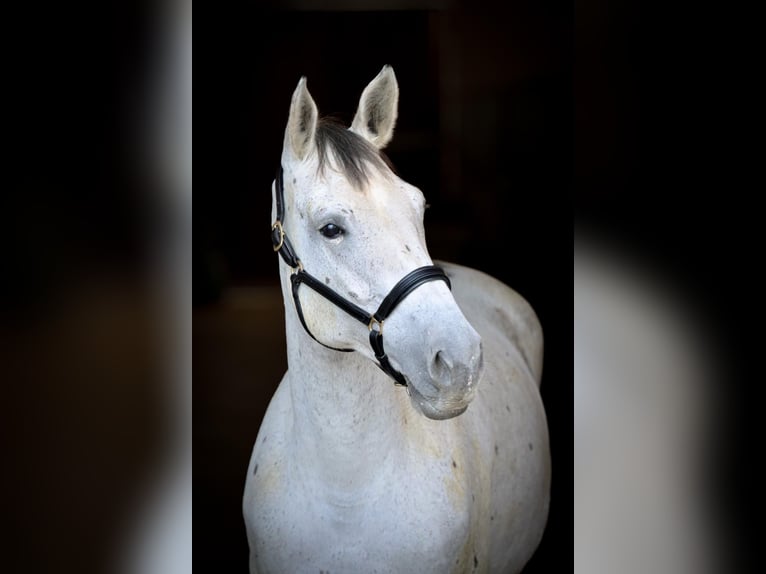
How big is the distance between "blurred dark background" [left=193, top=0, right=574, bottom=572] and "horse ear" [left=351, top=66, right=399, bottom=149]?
642 millimetres

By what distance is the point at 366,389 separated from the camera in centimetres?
162

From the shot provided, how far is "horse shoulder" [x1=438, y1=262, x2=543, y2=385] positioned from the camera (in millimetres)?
2498

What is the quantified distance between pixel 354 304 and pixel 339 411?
11.1 inches

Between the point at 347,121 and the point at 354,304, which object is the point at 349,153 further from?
the point at 347,121

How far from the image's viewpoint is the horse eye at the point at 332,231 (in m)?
1.46

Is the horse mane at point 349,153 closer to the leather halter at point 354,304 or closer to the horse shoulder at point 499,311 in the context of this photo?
the leather halter at point 354,304
